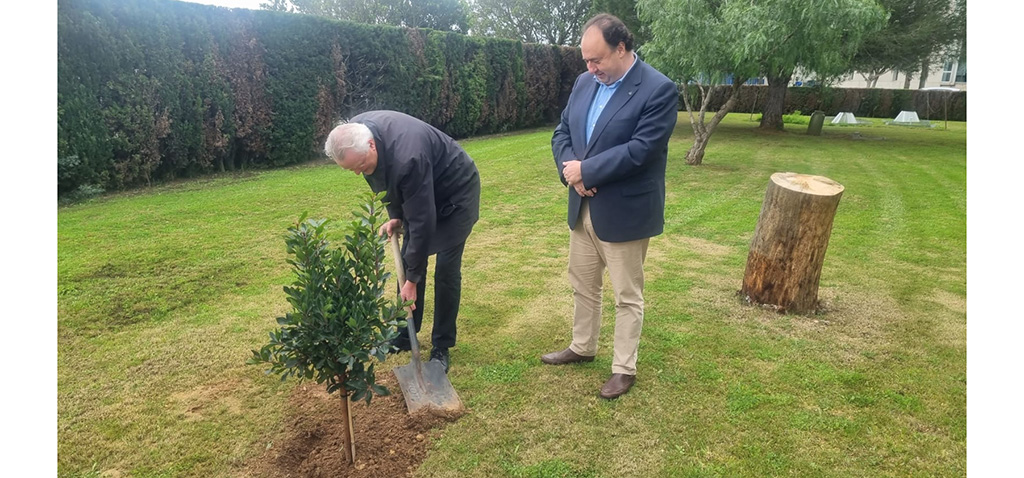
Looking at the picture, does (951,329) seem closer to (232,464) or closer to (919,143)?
(232,464)

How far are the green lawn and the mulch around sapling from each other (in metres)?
0.08

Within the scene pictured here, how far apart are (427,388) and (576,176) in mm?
1340

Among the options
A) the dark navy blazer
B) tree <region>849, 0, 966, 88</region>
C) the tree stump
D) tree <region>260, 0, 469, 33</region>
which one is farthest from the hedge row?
the dark navy blazer

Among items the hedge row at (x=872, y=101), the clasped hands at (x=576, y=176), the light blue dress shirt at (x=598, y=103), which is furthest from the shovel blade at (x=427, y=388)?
the hedge row at (x=872, y=101)

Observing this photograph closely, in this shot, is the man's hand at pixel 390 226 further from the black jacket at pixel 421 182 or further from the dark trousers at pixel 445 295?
the dark trousers at pixel 445 295

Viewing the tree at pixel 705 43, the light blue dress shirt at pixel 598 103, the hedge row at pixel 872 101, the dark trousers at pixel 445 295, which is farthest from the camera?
the hedge row at pixel 872 101

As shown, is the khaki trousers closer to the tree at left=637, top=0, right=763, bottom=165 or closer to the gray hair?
the gray hair

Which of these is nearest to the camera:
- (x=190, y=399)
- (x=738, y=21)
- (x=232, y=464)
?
(x=232, y=464)

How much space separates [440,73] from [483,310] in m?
11.3

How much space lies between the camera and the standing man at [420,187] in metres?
2.71

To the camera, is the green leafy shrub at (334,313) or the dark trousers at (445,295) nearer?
the green leafy shrub at (334,313)

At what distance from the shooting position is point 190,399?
120 inches

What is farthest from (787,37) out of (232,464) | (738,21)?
(232,464)

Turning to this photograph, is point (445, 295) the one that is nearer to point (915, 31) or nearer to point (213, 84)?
point (213, 84)
